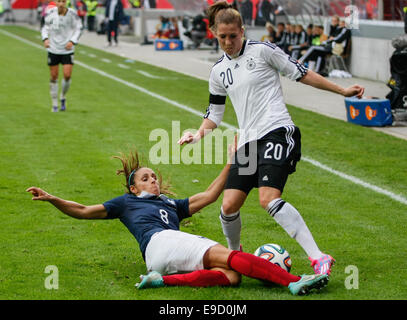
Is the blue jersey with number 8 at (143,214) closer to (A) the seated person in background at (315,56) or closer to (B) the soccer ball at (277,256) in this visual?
(B) the soccer ball at (277,256)

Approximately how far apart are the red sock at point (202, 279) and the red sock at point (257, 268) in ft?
0.48

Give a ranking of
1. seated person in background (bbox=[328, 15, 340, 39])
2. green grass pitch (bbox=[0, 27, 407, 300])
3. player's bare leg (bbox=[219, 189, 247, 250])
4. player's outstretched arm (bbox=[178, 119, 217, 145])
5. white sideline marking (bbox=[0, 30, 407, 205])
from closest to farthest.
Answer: green grass pitch (bbox=[0, 27, 407, 300]), player's bare leg (bbox=[219, 189, 247, 250]), player's outstretched arm (bbox=[178, 119, 217, 145]), white sideline marking (bbox=[0, 30, 407, 205]), seated person in background (bbox=[328, 15, 340, 39])

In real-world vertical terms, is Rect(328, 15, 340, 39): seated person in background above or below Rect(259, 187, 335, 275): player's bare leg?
Result: below

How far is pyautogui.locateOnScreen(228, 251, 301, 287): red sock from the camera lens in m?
6.14

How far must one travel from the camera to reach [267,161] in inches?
256

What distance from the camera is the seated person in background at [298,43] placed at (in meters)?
25.6

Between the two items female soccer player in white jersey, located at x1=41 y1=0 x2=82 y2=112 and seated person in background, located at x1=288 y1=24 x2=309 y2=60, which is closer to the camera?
female soccer player in white jersey, located at x1=41 y1=0 x2=82 y2=112

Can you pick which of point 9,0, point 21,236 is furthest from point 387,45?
point 9,0

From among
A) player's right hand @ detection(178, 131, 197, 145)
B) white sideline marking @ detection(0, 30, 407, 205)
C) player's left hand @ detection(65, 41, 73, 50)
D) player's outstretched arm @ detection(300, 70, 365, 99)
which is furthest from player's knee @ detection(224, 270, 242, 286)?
player's left hand @ detection(65, 41, 73, 50)

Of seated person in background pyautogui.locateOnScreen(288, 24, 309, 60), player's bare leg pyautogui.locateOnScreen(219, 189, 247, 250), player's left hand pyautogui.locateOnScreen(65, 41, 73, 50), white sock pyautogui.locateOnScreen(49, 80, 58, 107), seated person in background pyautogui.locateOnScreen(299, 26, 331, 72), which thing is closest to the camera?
player's bare leg pyautogui.locateOnScreen(219, 189, 247, 250)

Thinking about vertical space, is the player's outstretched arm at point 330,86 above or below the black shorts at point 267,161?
above

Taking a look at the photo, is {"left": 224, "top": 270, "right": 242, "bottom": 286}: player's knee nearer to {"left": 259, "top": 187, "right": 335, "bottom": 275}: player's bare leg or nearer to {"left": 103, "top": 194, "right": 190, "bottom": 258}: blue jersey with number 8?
{"left": 259, "top": 187, "right": 335, "bottom": 275}: player's bare leg

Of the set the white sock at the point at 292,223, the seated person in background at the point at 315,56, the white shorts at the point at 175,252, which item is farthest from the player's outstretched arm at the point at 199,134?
the seated person in background at the point at 315,56

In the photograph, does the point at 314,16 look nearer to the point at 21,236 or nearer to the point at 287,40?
the point at 287,40
